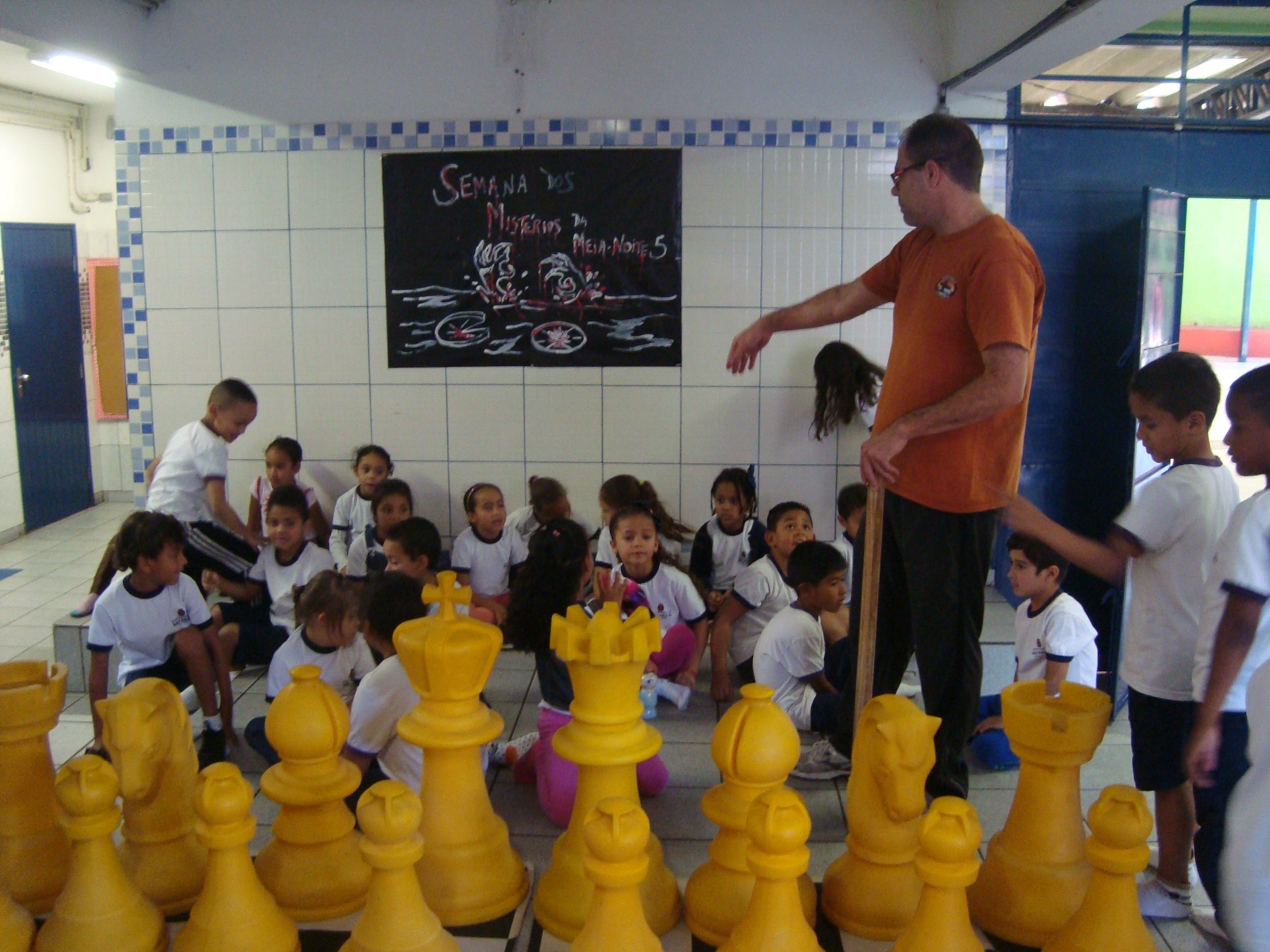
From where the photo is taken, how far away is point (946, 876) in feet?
3.56

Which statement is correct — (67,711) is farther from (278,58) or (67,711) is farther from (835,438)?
(835,438)

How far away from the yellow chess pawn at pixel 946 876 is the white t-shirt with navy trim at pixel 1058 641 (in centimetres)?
195

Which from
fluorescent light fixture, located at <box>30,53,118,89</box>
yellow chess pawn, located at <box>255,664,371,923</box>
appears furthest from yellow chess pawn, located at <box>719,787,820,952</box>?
fluorescent light fixture, located at <box>30,53,118,89</box>

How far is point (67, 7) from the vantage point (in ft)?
13.6

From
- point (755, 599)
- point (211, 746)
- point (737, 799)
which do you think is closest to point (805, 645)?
point (755, 599)

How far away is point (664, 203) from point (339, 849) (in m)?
3.77

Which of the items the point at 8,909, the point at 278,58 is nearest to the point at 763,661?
the point at 8,909

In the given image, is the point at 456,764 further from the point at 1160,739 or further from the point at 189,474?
the point at 189,474

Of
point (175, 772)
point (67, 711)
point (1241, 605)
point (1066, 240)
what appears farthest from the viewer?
point (1066, 240)

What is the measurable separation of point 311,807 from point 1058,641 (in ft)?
7.53

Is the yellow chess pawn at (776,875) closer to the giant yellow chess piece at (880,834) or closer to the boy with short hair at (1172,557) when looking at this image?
the giant yellow chess piece at (880,834)

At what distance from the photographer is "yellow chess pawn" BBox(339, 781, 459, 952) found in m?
1.11

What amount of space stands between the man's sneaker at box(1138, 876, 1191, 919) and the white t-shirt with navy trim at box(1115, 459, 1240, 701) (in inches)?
14.7

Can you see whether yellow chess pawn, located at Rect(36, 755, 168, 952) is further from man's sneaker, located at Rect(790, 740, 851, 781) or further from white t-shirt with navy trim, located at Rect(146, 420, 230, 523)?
white t-shirt with navy trim, located at Rect(146, 420, 230, 523)
